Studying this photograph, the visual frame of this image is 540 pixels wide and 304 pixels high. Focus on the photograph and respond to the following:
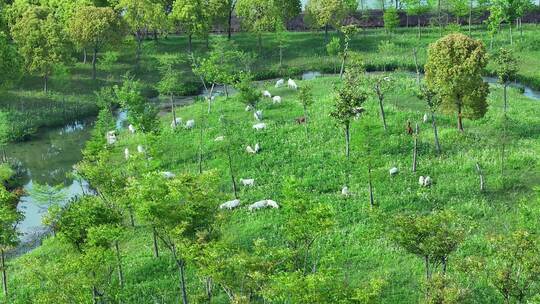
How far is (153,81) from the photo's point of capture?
84875mm

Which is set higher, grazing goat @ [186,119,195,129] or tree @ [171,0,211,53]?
tree @ [171,0,211,53]

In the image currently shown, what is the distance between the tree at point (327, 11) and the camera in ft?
293

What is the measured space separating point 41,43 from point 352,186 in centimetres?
4443

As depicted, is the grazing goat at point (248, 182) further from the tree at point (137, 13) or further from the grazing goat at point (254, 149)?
the tree at point (137, 13)

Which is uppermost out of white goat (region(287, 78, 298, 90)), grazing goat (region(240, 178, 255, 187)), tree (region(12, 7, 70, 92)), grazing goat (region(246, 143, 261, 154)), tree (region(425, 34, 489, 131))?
tree (region(12, 7, 70, 92))

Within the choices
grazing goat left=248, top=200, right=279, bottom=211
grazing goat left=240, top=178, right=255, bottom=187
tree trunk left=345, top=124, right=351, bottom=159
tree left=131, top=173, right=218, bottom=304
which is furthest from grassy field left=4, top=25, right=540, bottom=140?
tree left=131, top=173, right=218, bottom=304

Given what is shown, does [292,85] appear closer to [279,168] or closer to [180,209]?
[279,168]

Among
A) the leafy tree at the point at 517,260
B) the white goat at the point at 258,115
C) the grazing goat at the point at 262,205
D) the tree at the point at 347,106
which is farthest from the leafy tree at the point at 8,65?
the leafy tree at the point at 517,260

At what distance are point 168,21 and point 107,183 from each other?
49.9m

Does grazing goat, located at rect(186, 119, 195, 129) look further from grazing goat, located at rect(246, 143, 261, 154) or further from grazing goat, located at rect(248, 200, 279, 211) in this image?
grazing goat, located at rect(248, 200, 279, 211)

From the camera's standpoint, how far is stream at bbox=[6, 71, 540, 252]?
54.6m

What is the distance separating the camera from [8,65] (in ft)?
227

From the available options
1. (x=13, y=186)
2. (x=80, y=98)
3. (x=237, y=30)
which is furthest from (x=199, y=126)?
(x=237, y=30)

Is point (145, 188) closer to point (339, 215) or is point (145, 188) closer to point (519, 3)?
point (339, 215)
